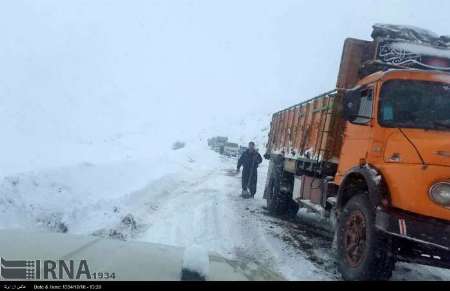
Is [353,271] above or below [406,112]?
below

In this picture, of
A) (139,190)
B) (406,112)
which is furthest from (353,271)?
(139,190)

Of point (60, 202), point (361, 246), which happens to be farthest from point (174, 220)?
point (361, 246)

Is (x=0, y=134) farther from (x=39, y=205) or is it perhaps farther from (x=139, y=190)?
(x=39, y=205)

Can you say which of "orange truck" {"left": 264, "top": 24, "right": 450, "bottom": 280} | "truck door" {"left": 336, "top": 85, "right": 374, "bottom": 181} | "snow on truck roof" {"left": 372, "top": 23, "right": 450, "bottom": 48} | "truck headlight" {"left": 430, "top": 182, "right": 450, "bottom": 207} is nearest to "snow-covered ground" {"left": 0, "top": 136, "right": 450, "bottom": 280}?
"orange truck" {"left": 264, "top": 24, "right": 450, "bottom": 280}

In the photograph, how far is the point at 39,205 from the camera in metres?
9.82

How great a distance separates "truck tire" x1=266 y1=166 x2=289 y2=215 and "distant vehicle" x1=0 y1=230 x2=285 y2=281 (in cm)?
871

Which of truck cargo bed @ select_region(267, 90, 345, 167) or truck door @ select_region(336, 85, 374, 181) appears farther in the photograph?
A: truck cargo bed @ select_region(267, 90, 345, 167)

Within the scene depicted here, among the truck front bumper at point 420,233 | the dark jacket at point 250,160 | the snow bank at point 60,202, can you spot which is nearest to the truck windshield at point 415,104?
the truck front bumper at point 420,233

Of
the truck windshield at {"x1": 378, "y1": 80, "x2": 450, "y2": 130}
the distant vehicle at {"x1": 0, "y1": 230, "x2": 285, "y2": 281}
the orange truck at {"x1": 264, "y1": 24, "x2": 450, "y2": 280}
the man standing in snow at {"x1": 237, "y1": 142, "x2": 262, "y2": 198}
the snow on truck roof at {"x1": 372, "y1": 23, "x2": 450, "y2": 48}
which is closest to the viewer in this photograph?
the distant vehicle at {"x1": 0, "y1": 230, "x2": 285, "y2": 281}

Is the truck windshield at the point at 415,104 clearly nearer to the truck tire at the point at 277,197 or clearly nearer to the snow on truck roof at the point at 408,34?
the snow on truck roof at the point at 408,34

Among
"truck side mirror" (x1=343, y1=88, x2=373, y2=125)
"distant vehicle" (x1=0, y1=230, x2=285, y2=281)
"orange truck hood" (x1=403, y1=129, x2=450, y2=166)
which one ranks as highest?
"truck side mirror" (x1=343, y1=88, x2=373, y2=125)

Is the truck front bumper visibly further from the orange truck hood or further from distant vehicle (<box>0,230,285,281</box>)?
distant vehicle (<box>0,230,285,281</box>)

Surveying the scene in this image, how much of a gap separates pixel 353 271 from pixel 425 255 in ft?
2.65

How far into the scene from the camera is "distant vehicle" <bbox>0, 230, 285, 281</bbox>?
2.23 metres
